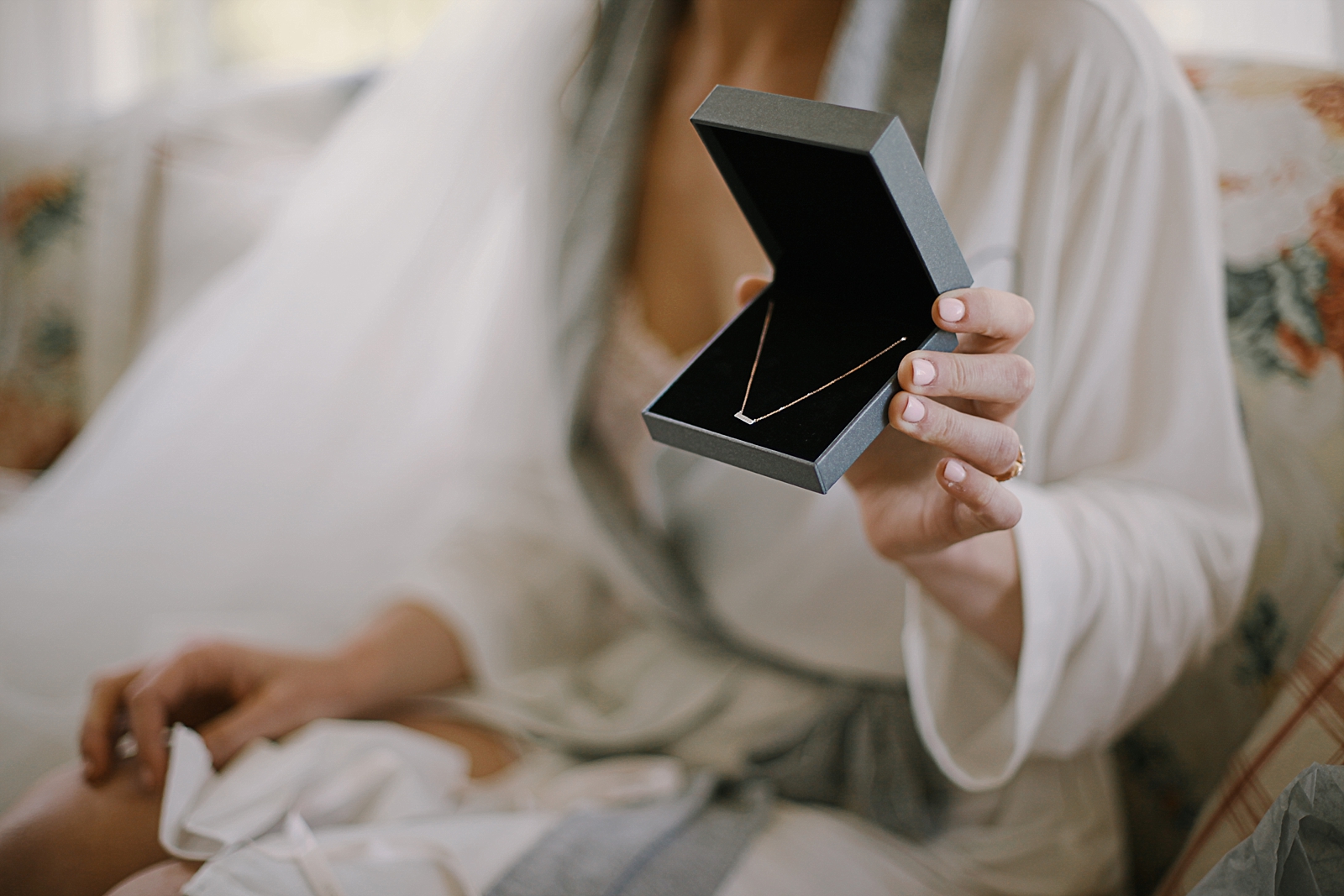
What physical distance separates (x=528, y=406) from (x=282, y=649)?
14.4 inches

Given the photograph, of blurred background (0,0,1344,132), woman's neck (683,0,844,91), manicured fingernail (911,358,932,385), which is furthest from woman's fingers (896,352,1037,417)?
blurred background (0,0,1344,132)

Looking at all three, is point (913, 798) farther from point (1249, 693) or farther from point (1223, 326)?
point (1223, 326)

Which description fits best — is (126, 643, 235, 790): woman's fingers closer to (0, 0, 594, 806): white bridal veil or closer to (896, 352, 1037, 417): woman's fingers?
(0, 0, 594, 806): white bridal veil

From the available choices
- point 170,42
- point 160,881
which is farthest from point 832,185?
point 170,42

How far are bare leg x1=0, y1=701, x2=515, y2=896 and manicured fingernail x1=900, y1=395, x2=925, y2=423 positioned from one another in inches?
19.7

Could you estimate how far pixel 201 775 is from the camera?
0.57 meters

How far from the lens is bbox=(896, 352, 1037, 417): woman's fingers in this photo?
0.37 metres

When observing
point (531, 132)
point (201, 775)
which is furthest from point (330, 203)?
point (201, 775)

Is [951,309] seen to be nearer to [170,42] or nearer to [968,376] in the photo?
[968,376]

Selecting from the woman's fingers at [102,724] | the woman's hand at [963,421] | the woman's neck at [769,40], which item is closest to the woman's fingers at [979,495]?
the woman's hand at [963,421]

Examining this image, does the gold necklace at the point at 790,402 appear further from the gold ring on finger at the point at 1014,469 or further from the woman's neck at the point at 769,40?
the woman's neck at the point at 769,40

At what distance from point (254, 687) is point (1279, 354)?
2.80 feet

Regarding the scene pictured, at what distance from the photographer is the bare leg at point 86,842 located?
52 cm

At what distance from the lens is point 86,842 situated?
549 millimetres
